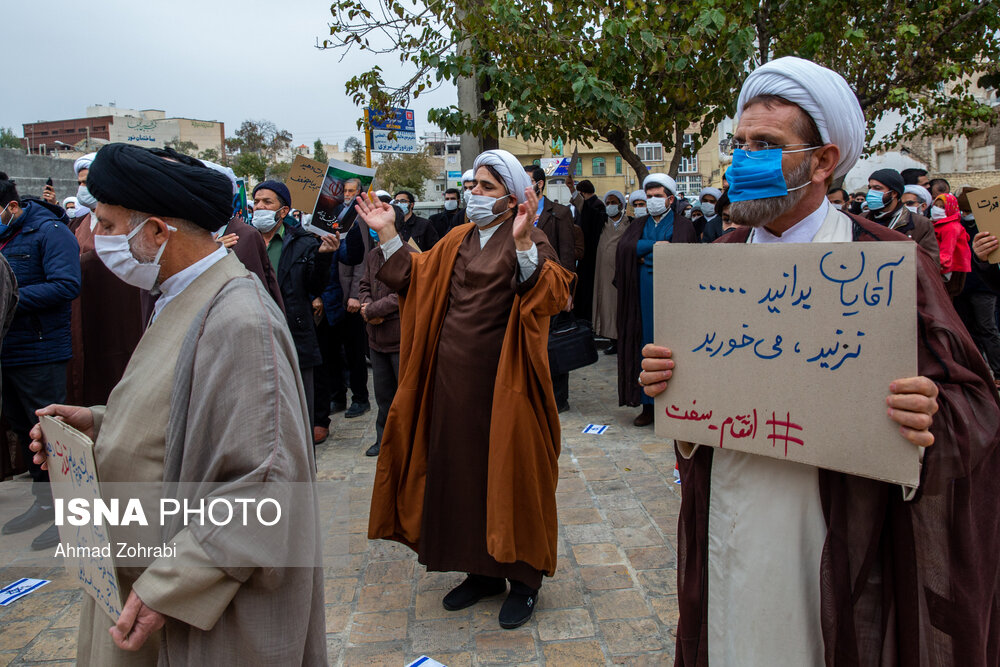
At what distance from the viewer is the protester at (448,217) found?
367 inches

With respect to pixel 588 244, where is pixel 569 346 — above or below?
below

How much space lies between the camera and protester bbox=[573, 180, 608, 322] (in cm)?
1034

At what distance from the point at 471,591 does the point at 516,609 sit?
0.30 meters

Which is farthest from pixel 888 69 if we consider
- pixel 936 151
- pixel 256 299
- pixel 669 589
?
pixel 936 151

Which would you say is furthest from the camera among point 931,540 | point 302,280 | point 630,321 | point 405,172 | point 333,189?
point 405,172

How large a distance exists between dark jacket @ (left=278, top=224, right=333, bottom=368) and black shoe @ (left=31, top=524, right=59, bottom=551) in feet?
6.76

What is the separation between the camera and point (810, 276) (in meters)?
1.57

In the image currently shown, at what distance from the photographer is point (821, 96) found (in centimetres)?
177

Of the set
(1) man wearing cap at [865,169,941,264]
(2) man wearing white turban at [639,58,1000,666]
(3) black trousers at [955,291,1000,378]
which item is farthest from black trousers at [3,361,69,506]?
(3) black trousers at [955,291,1000,378]

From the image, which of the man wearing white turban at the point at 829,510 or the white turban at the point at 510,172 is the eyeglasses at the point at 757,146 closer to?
the man wearing white turban at the point at 829,510

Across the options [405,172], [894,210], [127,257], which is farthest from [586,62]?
[405,172]

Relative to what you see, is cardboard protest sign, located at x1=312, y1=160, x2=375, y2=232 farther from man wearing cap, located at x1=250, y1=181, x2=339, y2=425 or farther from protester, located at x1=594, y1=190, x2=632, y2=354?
protester, located at x1=594, y1=190, x2=632, y2=354

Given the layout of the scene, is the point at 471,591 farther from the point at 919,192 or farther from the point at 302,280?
the point at 919,192

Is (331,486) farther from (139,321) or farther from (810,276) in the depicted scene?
(810,276)
